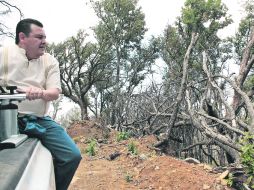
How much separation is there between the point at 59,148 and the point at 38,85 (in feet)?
1.70

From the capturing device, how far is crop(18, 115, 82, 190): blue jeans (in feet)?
8.67

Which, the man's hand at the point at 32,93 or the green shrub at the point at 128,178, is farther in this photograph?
the green shrub at the point at 128,178

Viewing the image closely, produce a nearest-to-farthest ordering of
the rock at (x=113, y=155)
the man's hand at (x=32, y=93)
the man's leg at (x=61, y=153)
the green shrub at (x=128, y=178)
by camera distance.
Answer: the man's hand at (x=32, y=93) → the man's leg at (x=61, y=153) → the green shrub at (x=128, y=178) → the rock at (x=113, y=155)

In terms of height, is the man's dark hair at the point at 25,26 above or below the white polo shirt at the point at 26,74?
above

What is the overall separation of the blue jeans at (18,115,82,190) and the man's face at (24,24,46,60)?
1.45ft

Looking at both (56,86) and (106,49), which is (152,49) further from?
(56,86)

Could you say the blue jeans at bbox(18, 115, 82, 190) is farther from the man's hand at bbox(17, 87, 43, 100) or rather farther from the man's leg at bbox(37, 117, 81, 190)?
the man's hand at bbox(17, 87, 43, 100)

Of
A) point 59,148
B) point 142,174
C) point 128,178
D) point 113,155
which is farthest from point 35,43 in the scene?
point 113,155

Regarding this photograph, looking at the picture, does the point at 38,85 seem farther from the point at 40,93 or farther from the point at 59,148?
the point at 59,148

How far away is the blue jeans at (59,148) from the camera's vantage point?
264cm

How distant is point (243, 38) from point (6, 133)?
2781 cm

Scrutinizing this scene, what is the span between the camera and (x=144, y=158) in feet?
31.7

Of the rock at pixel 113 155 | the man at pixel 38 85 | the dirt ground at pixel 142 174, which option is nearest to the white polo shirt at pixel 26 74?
the man at pixel 38 85

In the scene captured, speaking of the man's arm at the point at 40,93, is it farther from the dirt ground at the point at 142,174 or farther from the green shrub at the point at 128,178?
the green shrub at the point at 128,178
